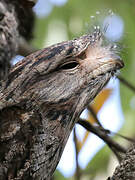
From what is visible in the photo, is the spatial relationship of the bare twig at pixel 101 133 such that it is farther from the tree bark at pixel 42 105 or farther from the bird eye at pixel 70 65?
the bird eye at pixel 70 65

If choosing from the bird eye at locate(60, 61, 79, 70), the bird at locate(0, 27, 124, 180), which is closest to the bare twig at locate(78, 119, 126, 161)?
the bird at locate(0, 27, 124, 180)

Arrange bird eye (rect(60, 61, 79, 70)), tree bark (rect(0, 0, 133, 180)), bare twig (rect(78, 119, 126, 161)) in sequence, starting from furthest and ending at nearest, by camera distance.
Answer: bare twig (rect(78, 119, 126, 161)) → bird eye (rect(60, 61, 79, 70)) → tree bark (rect(0, 0, 133, 180))

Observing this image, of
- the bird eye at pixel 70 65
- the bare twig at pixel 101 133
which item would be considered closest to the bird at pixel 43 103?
the bird eye at pixel 70 65

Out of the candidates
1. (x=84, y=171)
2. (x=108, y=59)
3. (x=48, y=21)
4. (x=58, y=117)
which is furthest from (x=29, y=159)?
(x=48, y=21)

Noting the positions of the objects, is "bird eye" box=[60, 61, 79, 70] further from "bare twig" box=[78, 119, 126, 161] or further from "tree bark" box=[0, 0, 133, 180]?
"bare twig" box=[78, 119, 126, 161]

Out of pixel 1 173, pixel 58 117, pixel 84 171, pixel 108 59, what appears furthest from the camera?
pixel 84 171

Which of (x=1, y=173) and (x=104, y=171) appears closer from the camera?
(x=1, y=173)

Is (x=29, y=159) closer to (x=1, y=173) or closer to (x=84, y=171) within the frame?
(x=1, y=173)
